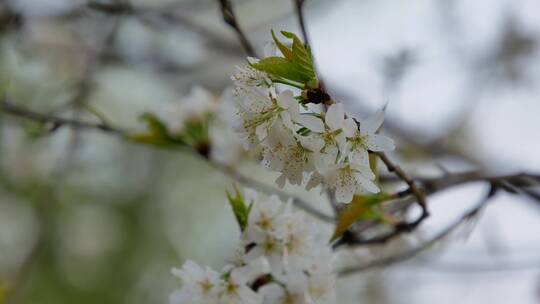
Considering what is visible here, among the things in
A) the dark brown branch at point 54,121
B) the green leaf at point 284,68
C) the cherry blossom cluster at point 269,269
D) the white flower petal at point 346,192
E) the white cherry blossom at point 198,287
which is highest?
the green leaf at point 284,68

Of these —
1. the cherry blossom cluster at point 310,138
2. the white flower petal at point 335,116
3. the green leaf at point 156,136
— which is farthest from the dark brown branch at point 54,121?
the white flower petal at point 335,116

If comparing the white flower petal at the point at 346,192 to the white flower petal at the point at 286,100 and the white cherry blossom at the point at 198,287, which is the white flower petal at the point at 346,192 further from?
the white cherry blossom at the point at 198,287

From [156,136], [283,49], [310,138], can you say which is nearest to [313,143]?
[310,138]

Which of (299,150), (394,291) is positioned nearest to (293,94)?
(299,150)

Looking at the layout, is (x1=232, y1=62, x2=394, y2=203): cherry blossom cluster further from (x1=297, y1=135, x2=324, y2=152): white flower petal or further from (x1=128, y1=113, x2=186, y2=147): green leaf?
(x1=128, y1=113, x2=186, y2=147): green leaf

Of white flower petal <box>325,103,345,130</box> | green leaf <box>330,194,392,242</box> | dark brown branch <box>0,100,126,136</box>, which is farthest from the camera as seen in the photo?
dark brown branch <box>0,100,126,136</box>

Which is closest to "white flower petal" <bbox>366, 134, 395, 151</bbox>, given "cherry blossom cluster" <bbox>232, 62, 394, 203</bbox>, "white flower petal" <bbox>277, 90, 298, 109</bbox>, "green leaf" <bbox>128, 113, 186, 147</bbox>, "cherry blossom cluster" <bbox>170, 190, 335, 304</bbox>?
"cherry blossom cluster" <bbox>232, 62, 394, 203</bbox>

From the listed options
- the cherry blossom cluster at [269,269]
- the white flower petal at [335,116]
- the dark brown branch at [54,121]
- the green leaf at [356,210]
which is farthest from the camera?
the dark brown branch at [54,121]

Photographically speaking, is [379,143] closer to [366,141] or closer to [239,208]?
[366,141]
